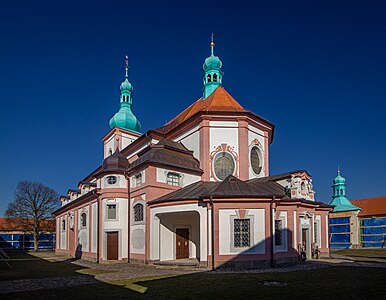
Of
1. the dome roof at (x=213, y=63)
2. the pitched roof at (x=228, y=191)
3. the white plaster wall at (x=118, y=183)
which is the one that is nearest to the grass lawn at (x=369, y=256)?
the pitched roof at (x=228, y=191)

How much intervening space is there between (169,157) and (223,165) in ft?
13.1

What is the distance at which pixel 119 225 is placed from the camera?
24.2 m

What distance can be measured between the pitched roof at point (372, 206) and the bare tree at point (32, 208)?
38.5m

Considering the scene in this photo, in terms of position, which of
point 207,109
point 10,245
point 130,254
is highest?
point 207,109

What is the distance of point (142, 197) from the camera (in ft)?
73.6

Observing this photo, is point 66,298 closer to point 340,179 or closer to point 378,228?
point 378,228

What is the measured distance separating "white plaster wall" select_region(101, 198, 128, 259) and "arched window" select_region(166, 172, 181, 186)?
12.5 feet

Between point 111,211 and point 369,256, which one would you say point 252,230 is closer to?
point 111,211

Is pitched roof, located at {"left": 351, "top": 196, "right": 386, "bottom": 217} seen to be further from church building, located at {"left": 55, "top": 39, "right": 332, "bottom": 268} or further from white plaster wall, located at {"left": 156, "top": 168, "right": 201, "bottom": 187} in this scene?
white plaster wall, located at {"left": 156, "top": 168, "right": 201, "bottom": 187}

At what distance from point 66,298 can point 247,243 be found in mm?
10410

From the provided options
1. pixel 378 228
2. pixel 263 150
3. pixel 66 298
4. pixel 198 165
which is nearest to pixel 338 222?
pixel 378 228

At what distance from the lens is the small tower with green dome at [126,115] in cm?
3853

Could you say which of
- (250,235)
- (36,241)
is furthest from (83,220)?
(36,241)

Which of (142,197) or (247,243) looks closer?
(247,243)
